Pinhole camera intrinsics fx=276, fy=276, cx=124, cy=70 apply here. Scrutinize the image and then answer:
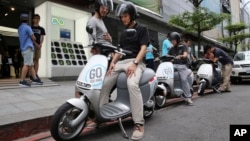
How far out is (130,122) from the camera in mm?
4430

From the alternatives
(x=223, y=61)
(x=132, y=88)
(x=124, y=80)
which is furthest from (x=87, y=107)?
(x=223, y=61)

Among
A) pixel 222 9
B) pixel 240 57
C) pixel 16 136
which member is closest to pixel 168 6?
pixel 240 57

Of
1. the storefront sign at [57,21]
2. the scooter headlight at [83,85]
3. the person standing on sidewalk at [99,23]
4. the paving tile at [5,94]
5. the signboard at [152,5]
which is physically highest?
the signboard at [152,5]

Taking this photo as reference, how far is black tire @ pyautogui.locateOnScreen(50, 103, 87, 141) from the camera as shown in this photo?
312 centimetres

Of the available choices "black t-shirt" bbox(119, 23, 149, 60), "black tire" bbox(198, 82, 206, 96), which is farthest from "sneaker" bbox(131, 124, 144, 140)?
"black tire" bbox(198, 82, 206, 96)

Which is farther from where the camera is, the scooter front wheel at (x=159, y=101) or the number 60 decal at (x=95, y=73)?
the scooter front wheel at (x=159, y=101)

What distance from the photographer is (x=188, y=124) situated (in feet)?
13.8

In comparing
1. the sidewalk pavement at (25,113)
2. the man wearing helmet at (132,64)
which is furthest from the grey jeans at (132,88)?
the sidewalk pavement at (25,113)

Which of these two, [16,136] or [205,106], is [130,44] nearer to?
[16,136]

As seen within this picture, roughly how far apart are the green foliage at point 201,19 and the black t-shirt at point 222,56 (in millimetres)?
4952

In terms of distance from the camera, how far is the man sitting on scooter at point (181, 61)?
6.16 meters

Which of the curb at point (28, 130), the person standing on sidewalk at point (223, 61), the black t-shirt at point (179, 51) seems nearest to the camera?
the curb at point (28, 130)

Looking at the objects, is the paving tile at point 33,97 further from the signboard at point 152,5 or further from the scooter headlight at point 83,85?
the signboard at point 152,5

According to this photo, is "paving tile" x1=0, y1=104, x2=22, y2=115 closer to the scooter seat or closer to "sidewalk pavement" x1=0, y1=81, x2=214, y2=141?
"sidewalk pavement" x1=0, y1=81, x2=214, y2=141
